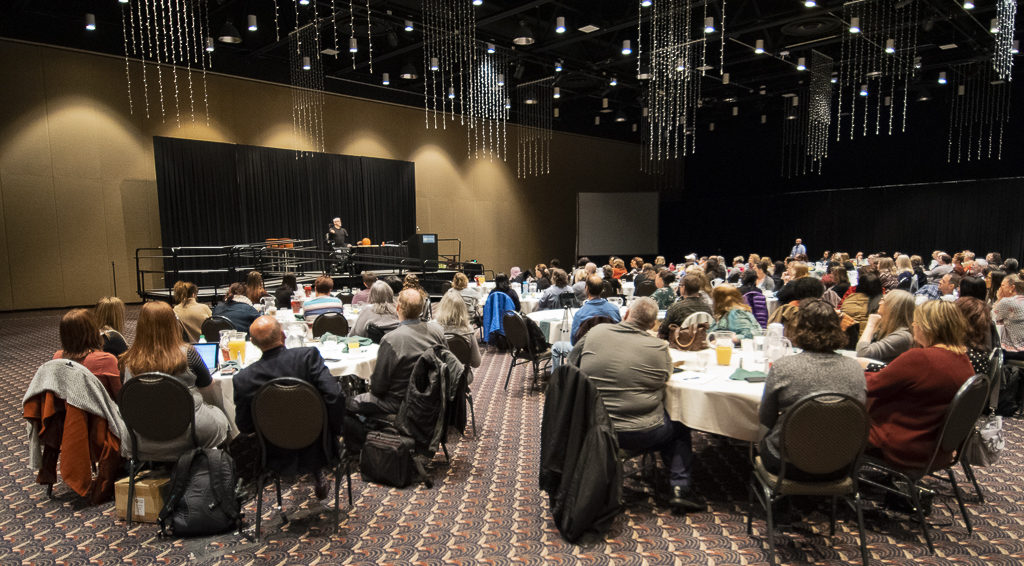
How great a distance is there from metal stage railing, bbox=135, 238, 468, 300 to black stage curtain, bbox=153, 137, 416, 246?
455mm

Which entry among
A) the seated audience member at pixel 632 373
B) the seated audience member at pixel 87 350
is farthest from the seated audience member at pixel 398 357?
the seated audience member at pixel 87 350

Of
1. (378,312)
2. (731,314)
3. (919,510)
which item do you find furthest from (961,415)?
(378,312)

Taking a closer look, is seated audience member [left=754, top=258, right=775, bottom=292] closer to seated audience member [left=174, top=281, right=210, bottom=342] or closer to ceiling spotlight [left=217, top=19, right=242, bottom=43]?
seated audience member [left=174, top=281, right=210, bottom=342]

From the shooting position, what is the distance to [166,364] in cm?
338

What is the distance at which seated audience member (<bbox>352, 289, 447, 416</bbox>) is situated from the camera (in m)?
3.96

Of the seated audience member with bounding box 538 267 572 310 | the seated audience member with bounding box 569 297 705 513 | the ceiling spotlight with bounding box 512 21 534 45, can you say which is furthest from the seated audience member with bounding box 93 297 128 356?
the ceiling spotlight with bounding box 512 21 534 45

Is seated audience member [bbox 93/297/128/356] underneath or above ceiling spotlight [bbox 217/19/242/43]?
underneath

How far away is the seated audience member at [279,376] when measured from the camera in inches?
131

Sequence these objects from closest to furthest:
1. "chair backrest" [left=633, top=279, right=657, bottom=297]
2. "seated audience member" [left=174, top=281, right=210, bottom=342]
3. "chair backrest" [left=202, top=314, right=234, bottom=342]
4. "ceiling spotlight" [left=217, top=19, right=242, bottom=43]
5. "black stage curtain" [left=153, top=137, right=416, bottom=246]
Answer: "chair backrest" [left=202, top=314, right=234, bottom=342], "seated audience member" [left=174, top=281, right=210, bottom=342], "chair backrest" [left=633, top=279, right=657, bottom=297], "ceiling spotlight" [left=217, top=19, right=242, bottom=43], "black stage curtain" [left=153, top=137, right=416, bottom=246]

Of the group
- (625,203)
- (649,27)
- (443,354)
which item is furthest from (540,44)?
(443,354)

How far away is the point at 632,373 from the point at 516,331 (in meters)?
3.10

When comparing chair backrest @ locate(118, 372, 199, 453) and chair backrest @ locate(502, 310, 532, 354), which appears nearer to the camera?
chair backrest @ locate(118, 372, 199, 453)

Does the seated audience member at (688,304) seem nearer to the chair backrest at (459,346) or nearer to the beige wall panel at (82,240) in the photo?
the chair backrest at (459,346)

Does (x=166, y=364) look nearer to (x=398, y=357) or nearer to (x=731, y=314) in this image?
(x=398, y=357)
